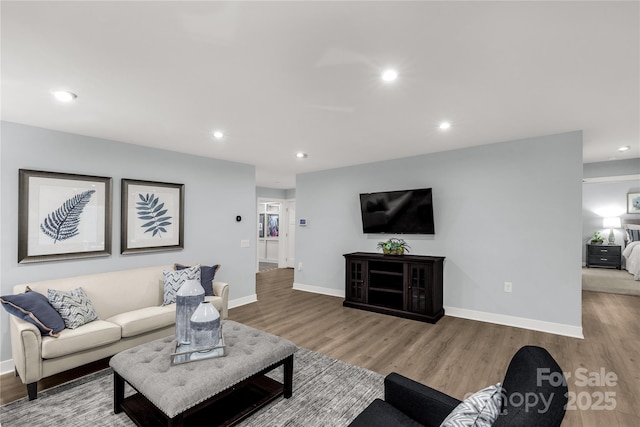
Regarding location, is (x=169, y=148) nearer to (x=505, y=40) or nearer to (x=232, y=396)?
(x=232, y=396)

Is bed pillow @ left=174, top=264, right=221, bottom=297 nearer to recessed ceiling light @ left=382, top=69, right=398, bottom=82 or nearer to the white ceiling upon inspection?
the white ceiling

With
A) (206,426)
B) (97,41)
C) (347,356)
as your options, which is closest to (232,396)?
(206,426)

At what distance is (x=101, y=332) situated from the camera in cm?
270

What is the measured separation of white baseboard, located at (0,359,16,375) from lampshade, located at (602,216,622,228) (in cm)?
1116

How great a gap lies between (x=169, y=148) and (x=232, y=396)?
324 centimetres

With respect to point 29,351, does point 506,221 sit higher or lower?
higher

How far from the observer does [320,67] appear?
2.00 meters

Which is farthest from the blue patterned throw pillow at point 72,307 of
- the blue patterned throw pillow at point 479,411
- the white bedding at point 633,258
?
the white bedding at point 633,258

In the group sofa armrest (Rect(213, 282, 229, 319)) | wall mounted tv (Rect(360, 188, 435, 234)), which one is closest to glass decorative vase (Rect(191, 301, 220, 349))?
sofa armrest (Rect(213, 282, 229, 319))

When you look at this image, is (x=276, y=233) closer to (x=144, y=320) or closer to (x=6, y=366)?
(x=144, y=320)

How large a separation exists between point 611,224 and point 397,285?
6636mm

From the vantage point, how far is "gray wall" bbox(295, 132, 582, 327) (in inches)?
139

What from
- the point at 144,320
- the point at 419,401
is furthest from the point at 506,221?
the point at 144,320

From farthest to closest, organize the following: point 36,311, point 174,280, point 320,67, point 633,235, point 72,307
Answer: point 633,235 < point 174,280 < point 72,307 < point 36,311 < point 320,67
